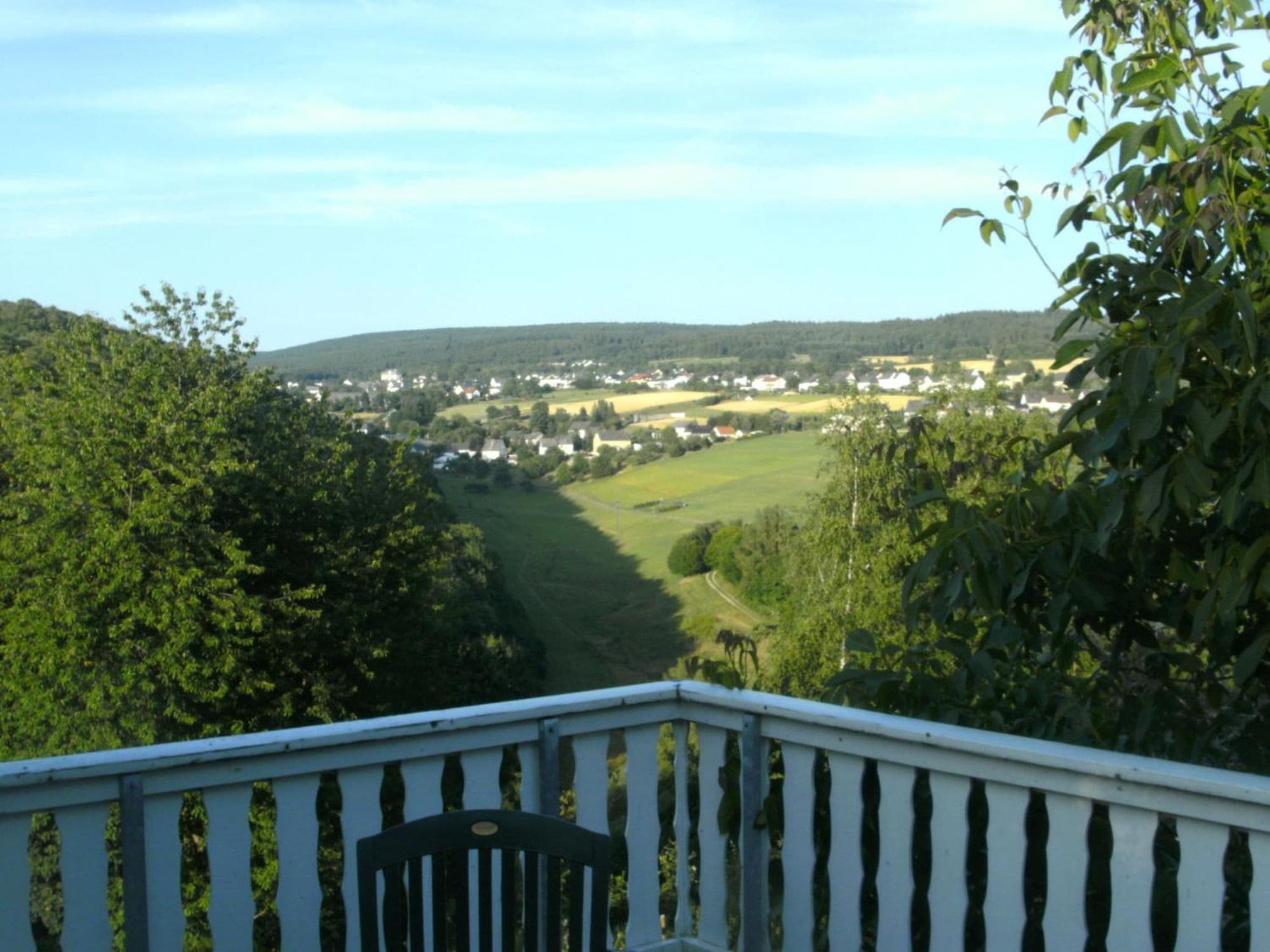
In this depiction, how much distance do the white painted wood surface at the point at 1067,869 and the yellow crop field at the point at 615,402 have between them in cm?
3707

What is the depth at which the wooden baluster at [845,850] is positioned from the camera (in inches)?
98.1

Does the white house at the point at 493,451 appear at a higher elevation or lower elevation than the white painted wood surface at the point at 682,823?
lower

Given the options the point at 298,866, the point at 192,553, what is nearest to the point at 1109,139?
the point at 298,866

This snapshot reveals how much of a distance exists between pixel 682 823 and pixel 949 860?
0.73 m

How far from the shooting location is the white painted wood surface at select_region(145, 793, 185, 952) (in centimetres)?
217

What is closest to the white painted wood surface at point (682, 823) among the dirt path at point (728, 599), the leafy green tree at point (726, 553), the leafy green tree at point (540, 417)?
the dirt path at point (728, 599)

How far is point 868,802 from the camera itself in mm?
2609

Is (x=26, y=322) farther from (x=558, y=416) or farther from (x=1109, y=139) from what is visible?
(x=1109, y=139)

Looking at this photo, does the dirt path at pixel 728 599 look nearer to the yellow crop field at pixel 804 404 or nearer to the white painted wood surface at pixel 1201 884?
the yellow crop field at pixel 804 404

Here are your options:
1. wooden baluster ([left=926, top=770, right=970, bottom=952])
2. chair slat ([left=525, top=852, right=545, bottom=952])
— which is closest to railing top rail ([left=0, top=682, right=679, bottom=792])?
chair slat ([left=525, top=852, right=545, bottom=952])

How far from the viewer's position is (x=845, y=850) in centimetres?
251

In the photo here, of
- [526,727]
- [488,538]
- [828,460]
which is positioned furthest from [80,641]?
[488,538]

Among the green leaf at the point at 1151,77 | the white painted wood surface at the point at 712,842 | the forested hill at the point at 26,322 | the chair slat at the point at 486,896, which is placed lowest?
the white painted wood surface at the point at 712,842

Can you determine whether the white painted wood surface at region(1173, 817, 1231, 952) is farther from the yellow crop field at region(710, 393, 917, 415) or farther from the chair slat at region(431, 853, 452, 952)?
the yellow crop field at region(710, 393, 917, 415)
